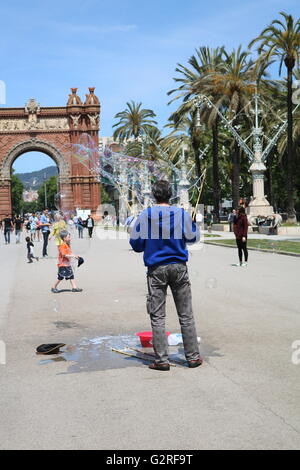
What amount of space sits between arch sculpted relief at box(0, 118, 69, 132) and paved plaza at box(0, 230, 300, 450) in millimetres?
70877

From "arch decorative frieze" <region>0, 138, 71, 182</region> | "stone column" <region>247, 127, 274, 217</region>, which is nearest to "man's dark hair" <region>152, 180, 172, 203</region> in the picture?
"stone column" <region>247, 127, 274, 217</region>

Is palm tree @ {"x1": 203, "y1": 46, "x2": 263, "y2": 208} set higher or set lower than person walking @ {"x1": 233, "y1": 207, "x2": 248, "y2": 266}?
higher

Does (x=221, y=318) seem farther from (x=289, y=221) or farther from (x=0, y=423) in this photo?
(x=289, y=221)

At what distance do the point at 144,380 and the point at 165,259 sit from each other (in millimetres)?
1214

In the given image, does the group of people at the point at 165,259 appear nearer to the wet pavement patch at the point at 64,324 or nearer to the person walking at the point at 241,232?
the wet pavement patch at the point at 64,324

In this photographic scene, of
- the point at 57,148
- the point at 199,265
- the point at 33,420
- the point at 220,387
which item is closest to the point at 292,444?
the point at 220,387

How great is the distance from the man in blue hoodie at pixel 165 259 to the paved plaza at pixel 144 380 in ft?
1.23

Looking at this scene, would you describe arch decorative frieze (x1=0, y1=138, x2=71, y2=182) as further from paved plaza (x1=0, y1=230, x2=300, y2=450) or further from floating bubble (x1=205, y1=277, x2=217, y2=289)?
paved plaza (x1=0, y1=230, x2=300, y2=450)

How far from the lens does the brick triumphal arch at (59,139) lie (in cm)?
8038

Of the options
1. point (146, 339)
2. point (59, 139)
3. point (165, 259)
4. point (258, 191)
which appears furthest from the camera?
point (59, 139)

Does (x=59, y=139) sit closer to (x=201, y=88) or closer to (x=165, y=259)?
(x=201, y=88)

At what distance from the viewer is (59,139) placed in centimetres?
8094

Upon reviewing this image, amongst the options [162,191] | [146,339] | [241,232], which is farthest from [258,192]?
[162,191]

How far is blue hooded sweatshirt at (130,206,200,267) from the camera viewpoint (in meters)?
6.59
